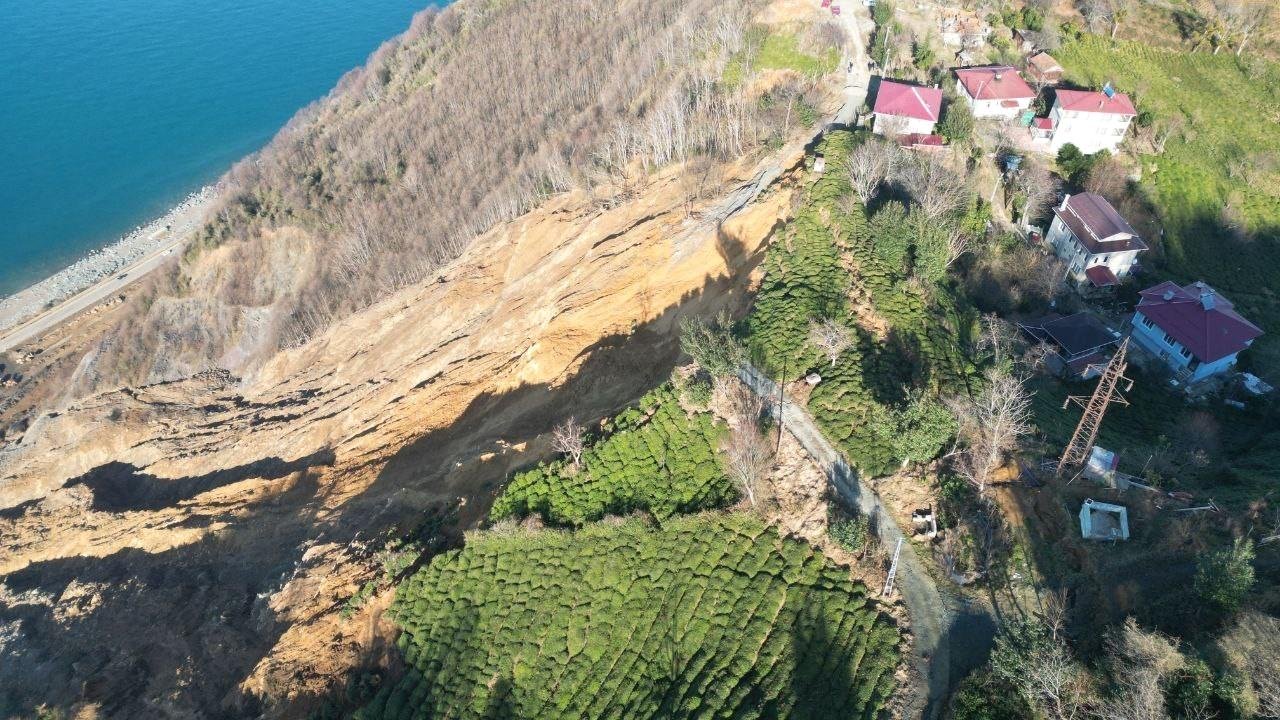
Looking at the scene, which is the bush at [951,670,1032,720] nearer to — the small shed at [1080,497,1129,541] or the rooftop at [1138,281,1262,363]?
the small shed at [1080,497,1129,541]

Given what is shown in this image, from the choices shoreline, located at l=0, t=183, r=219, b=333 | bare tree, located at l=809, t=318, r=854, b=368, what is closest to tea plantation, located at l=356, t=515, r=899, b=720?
bare tree, located at l=809, t=318, r=854, b=368

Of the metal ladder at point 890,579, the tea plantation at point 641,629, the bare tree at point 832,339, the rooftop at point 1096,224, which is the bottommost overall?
the rooftop at point 1096,224

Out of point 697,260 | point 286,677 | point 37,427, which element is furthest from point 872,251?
point 37,427

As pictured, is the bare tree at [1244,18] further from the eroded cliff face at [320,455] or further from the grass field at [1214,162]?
the eroded cliff face at [320,455]

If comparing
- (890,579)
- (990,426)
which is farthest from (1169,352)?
(890,579)

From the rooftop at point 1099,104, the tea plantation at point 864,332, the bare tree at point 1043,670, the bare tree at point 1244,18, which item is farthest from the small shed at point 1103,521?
the bare tree at point 1244,18

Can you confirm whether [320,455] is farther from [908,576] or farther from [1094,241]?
[1094,241]

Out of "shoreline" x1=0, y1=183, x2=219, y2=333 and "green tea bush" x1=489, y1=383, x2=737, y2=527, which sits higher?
"shoreline" x1=0, y1=183, x2=219, y2=333
